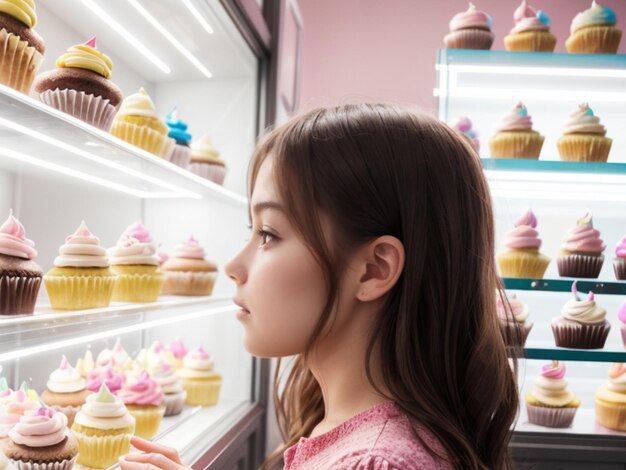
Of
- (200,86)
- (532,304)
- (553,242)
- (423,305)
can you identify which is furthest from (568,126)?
(423,305)

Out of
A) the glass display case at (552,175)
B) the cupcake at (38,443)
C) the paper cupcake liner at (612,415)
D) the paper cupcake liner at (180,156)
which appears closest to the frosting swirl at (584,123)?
the glass display case at (552,175)

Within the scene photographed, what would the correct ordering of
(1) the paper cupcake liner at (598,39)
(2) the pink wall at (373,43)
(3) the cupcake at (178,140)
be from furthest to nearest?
(2) the pink wall at (373,43)
(1) the paper cupcake liner at (598,39)
(3) the cupcake at (178,140)

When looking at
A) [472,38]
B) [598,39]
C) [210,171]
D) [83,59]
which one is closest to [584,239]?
[598,39]

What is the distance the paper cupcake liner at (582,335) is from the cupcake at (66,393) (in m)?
1.73

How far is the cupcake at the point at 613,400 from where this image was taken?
7.97 ft

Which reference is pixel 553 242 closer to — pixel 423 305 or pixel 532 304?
pixel 532 304

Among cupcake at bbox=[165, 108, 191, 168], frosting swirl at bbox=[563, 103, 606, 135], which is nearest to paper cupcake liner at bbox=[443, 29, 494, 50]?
frosting swirl at bbox=[563, 103, 606, 135]

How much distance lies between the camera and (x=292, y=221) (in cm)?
108

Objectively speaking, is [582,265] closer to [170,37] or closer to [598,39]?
[598,39]

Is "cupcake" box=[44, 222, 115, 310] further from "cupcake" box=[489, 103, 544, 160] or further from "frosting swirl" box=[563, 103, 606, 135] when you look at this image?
"frosting swirl" box=[563, 103, 606, 135]

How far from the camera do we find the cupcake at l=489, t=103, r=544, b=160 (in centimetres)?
256

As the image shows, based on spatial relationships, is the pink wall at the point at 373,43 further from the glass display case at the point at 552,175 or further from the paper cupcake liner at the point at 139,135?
the paper cupcake liner at the point at 139,135

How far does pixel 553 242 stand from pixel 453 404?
1.80m

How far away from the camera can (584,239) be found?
2488 millimetres
